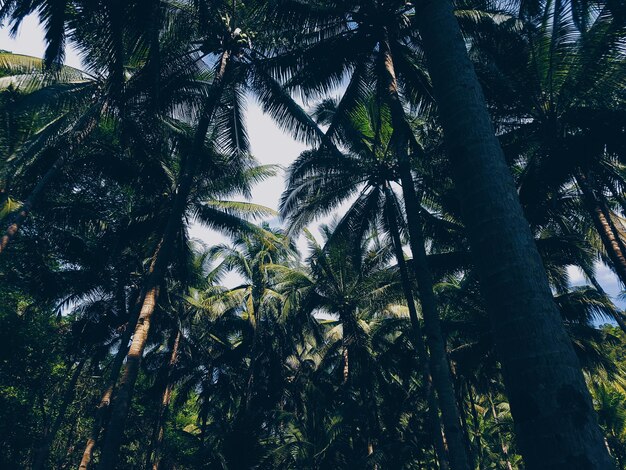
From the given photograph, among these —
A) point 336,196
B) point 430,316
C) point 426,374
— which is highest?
point 336,196

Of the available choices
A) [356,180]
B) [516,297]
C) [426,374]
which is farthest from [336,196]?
[516,297]

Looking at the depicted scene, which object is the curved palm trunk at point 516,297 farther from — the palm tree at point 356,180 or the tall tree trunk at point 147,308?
the palm tree at point 356,180

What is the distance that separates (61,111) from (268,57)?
6.40 metres

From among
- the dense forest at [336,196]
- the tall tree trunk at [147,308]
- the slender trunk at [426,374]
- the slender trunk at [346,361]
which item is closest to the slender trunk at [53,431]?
the dense forest at [336,196]

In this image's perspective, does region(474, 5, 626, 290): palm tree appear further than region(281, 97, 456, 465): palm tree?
No

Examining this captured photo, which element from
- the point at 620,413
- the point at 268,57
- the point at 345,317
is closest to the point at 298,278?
the point at 345,317

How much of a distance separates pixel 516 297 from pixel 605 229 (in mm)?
11089

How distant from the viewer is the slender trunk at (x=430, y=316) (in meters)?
7.98

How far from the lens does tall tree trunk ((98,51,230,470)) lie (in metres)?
7.88

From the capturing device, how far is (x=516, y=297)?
181 centimetres

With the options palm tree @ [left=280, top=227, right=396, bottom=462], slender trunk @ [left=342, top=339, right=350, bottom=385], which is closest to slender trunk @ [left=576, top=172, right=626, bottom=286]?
palm tree @ [left=280, top=227, right=396, bottom=462]

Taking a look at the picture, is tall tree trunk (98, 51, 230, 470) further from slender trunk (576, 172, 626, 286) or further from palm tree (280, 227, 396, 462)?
slender trunk (576, 172, 626, 286)

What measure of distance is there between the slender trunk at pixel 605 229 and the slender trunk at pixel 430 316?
15.4 feet

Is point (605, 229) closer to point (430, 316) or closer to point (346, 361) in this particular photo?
point (430, 316)
